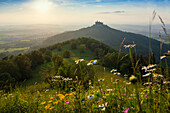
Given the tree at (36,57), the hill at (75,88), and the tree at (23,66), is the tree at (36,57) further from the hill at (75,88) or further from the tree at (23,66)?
the tree at (23,66)

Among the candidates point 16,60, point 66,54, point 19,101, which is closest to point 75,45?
point 66,54

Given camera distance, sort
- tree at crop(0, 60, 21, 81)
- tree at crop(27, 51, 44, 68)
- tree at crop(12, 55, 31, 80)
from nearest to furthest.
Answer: tree at crop(0, 60, 21, 81) → tree at crop(12, 55, 31, 80) → tree at crop(27, 51, 44, 68)

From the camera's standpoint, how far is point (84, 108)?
7.31 ft

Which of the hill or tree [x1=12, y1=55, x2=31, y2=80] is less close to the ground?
the hill

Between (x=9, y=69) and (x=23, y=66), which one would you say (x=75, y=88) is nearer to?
(x=9, y=69)

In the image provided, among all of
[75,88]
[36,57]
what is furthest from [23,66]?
[75,88]

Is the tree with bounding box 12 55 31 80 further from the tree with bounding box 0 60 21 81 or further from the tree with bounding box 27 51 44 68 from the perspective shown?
the tree with bounding box 27 51 44 68

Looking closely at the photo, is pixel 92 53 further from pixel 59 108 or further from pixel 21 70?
pixel 59 108

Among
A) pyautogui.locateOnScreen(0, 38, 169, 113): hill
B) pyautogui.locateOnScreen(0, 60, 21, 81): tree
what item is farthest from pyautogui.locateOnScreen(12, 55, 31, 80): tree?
pyautogui.locateOnScreen(0, 60, 21, 81): tree

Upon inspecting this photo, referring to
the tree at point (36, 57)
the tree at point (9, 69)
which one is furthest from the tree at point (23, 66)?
the tree at point (36, 57)

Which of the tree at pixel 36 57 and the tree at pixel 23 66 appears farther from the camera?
the tree at pixel 36 57

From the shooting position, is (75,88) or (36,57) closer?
(75,88)

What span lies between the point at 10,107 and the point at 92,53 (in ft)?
253

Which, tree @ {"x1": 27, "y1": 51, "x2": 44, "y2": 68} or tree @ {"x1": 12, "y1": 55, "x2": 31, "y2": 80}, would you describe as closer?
tree @ {"x1": 12, "y1": 55, "x2": 31, "y2": 80}
